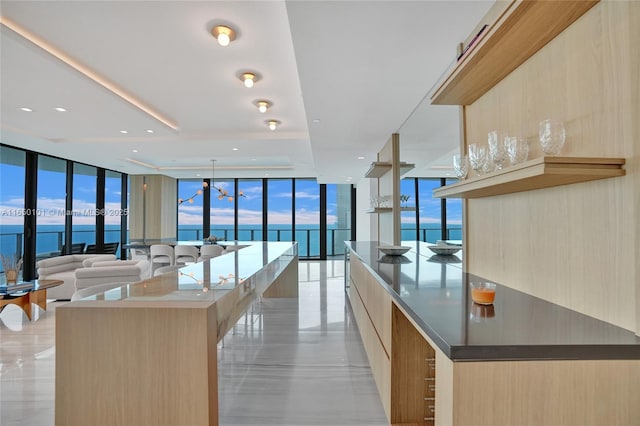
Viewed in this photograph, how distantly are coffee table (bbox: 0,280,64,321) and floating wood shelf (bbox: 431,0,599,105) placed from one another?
5.01 metres

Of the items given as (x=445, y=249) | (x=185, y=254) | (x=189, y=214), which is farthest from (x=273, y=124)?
(x=189, y=214)

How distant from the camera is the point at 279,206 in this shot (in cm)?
Answer: 1081

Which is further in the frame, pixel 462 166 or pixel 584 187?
pixel 462 166

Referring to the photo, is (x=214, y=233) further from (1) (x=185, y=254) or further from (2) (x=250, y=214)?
(1) (x=185, y=254)

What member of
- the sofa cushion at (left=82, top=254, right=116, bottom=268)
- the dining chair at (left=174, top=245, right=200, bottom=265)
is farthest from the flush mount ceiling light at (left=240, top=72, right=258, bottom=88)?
the dining chair at (left=174, top=245, right=200, bottom=265)

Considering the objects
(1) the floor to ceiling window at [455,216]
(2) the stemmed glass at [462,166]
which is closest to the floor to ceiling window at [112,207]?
(1) the floor to ceiling window at [455,216]

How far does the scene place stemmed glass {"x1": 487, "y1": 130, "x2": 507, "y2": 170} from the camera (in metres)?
1.41

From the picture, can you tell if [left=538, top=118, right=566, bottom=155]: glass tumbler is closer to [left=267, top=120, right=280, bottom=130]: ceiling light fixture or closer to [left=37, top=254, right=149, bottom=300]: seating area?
[left=267, top=120, right=280, bottom=130]: ceiling light fixture

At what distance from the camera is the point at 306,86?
281 cm

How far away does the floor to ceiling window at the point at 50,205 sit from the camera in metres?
6.93

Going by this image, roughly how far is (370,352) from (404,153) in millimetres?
2331

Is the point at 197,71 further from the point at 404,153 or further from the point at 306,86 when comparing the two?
the point at 404,153

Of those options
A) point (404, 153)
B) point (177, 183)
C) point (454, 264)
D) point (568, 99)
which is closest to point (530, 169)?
point (568, 99)

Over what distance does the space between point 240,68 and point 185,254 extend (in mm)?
4552
